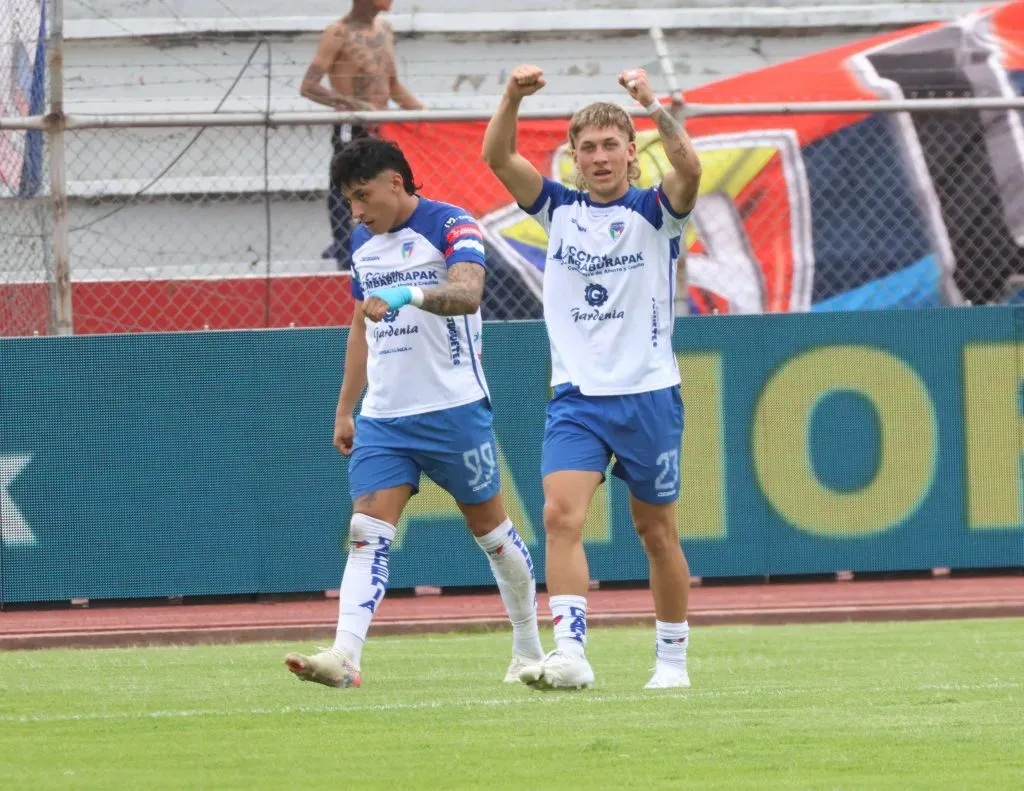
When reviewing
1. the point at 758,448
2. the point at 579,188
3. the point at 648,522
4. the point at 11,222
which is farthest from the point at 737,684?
the point at 11,222

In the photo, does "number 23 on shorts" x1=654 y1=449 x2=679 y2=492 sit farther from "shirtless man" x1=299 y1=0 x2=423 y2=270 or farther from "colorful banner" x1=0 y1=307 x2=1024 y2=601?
"shirtless man" x1=299 y1=0 x2=423 y2=270

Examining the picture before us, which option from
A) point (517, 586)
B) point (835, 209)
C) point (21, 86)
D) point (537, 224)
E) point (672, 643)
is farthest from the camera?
point (835, 209)

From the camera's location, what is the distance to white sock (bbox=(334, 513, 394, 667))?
693 centimetres

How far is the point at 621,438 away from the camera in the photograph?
684cm

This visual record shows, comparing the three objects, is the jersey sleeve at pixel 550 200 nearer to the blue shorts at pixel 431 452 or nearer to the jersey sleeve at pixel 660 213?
the jersey sleeve at pixel 660 213

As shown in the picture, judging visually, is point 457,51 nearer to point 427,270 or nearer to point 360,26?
point 360,26

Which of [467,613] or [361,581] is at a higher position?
[361,581]

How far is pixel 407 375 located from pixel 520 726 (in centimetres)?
198

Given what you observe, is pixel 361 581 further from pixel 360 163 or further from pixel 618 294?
pixel 360 163

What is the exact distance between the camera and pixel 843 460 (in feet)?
39.4

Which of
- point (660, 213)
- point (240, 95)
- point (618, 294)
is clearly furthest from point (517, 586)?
point (240, 95)

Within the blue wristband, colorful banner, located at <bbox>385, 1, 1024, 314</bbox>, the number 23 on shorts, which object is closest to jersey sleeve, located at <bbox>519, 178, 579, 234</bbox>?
the blue wristband

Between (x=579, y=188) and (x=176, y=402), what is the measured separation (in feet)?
16.3

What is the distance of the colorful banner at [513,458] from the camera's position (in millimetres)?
11344
